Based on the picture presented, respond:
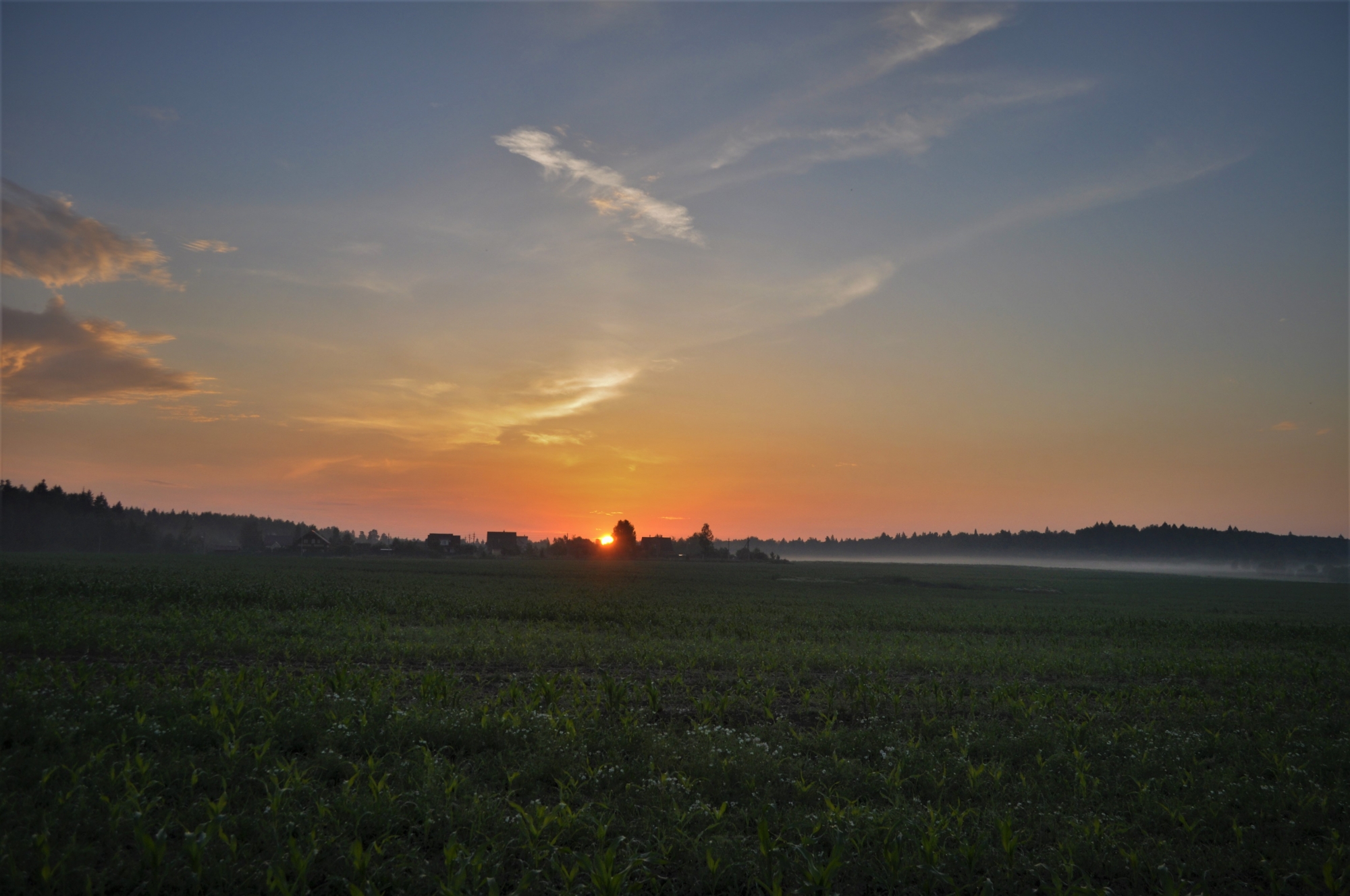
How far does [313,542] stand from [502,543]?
43524 mm

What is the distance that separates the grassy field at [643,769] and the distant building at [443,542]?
129990 millimetres

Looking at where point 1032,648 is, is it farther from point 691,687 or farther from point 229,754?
point 229,754

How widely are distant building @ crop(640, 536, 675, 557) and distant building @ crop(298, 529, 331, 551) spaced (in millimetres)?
78106

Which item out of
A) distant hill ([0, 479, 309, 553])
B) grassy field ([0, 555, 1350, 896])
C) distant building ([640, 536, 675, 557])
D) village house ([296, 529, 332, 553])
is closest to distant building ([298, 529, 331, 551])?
village house ([296, 529, 332, 553])

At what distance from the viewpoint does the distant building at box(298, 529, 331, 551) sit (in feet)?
478

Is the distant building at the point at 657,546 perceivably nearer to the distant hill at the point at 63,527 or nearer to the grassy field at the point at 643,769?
the distant hill at the point at 63,527

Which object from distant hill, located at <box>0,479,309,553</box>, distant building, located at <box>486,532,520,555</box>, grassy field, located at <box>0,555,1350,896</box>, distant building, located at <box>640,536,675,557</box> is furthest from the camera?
distant building, located at <box>640,536,675,557</box>

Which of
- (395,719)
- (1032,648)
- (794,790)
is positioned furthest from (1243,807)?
(1032,648)

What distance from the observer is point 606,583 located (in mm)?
58531

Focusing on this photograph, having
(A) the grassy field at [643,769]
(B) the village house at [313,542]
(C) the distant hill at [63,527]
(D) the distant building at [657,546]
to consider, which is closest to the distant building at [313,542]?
(B) the village house at [313,542]

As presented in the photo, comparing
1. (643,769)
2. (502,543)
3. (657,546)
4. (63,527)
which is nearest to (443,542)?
(502,543)

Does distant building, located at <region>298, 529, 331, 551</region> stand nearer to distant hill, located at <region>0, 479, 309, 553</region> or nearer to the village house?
the village house

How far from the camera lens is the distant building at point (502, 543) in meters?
166

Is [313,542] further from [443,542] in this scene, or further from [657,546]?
[657,546]
